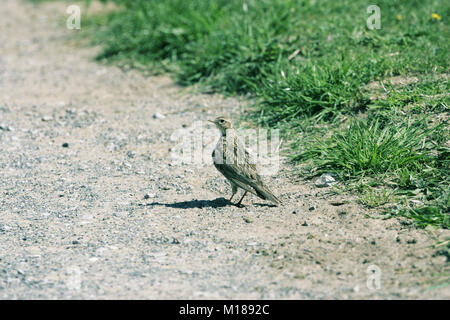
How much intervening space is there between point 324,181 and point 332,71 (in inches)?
79.2

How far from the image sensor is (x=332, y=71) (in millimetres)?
7551

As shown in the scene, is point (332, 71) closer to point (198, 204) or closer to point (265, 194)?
point (265, 194)

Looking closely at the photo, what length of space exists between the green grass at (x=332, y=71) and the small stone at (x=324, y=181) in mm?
133

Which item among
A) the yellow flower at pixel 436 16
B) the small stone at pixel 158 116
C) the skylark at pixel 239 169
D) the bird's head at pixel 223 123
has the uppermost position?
the yellow flower at pixel 436 16

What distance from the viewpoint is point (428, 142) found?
6.12 m

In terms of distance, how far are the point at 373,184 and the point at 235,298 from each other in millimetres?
2104

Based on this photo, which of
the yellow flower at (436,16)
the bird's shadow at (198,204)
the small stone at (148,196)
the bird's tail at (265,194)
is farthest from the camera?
the yellow flower at (436,16)

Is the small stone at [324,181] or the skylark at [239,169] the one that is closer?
the skylark at [239,169]

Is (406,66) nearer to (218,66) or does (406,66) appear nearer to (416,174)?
(416,174)

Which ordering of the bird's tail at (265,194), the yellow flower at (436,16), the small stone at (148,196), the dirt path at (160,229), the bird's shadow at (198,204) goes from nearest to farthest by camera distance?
the dirt path at (160,229)
the bird's tail at (265,194)
the bird's shadow at (198,204)
the small stone at (148,196)
the yellow flower at (436,16)

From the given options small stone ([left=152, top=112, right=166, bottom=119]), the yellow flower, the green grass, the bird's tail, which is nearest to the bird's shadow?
the bird's tail

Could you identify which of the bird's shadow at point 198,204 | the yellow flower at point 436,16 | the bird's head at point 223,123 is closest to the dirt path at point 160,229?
the bird's shadow at point 198,204

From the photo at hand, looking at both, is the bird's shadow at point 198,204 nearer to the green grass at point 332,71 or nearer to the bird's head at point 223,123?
the bird's head at point 223,123

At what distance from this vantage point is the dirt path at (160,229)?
4477 mm
